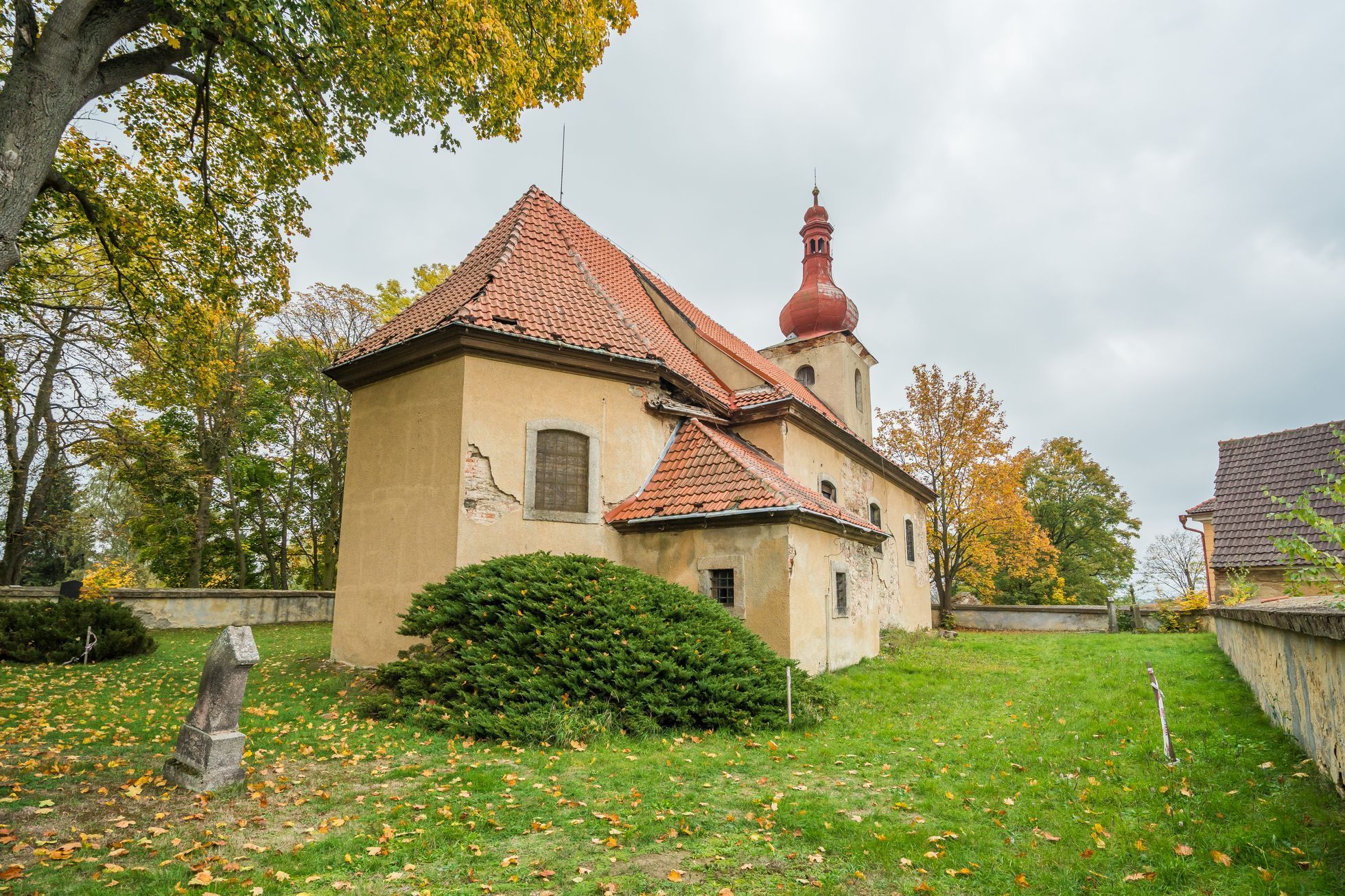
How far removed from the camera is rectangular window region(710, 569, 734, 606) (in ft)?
35.8

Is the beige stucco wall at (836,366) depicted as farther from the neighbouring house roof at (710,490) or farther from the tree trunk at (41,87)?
the tree trunk at (41,87)

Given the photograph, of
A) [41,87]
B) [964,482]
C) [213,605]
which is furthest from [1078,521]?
[41,87]

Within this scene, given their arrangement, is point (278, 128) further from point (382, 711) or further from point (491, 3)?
point (382, 711)

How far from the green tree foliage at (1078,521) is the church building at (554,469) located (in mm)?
26941

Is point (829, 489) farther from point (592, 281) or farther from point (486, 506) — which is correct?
point (486, 506)


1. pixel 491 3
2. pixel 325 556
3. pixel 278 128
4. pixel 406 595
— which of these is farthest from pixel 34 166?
pixel 325 556

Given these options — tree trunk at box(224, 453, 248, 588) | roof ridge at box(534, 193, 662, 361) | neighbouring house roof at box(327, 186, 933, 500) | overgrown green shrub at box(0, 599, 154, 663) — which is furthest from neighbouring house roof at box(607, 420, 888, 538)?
tree trunk at box(224, 453, 248, 588)

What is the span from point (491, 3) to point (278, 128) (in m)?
3.45

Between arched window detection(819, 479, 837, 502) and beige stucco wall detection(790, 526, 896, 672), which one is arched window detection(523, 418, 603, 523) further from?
arched window detection(819, 479, 837, 502)

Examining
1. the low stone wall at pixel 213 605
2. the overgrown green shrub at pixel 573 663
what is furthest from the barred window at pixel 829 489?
the low stone wall at pixel 213 605

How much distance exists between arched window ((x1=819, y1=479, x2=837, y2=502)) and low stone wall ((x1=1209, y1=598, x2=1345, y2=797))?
9480 millimetres

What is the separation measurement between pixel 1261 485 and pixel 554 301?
1710 centimetres

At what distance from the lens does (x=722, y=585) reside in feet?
36.0

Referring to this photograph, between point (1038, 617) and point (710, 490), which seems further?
point (1038, 617)
